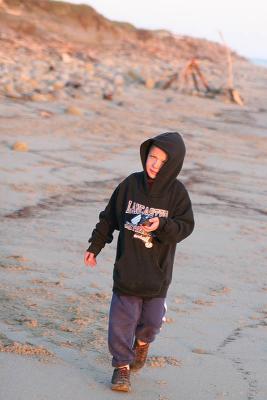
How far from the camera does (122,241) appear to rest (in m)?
3.78

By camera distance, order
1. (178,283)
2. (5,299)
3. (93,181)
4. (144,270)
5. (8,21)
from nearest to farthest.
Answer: (144,270) < (5,299) < (178,283) < (93,181) < (8,21)

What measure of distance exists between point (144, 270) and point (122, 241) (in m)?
0.16

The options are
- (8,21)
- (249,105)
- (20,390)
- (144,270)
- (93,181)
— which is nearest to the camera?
(20,390)

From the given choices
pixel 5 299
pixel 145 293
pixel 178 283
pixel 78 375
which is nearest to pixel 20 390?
pixel 78 375

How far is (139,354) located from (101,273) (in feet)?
5.86

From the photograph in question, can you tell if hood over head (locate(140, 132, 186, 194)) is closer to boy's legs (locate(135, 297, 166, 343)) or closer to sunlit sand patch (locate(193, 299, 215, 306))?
boy's legs (locate(135, 297, 166, 343))

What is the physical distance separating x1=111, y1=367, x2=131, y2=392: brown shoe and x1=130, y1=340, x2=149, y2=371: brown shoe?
16cm

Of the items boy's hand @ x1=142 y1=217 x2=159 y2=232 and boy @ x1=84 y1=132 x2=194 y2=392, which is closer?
boy's hand @ x1=142 y1=217 x2=159 y2=232

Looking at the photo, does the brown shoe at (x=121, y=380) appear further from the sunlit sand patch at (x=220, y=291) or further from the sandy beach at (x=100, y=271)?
the sunlit sand patch at (x=220, y=291)

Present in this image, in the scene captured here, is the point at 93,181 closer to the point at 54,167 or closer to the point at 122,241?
the point at 54,167

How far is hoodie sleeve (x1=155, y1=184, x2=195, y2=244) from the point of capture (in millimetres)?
3642

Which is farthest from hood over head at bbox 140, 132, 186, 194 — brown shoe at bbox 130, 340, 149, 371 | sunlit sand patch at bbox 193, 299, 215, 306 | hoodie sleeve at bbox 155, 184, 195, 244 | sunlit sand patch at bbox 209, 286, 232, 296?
sunlit sand patch at bbox 209, 286, 232, 296

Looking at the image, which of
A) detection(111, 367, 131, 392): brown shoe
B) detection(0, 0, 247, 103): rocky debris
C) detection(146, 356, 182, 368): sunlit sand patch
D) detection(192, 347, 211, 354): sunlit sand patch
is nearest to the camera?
detection(111, 367, 131, 392): brown shoe

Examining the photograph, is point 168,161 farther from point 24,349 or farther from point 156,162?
point 24,349
